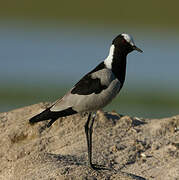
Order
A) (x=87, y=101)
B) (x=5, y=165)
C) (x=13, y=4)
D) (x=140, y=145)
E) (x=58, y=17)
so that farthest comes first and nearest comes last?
(x=13, y=4), (x=58, y=17), (x=140, y=145), (x=5, y=165), (x=87, y=101)

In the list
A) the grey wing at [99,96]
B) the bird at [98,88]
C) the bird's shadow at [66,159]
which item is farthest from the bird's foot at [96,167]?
the grey wing at [99,96]

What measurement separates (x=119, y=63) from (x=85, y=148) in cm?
145

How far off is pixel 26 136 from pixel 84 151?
935 mm

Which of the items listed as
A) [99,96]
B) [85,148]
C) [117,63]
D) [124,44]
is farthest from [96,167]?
[124,44]

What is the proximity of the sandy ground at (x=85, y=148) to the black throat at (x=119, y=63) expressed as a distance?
1.17 m

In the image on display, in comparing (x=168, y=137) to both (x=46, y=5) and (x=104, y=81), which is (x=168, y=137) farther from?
(x=46, y=5)

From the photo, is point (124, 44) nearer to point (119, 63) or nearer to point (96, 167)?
point (119, 63)

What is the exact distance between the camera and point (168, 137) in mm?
9984

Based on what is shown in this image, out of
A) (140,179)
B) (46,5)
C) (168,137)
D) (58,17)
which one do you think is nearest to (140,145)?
(168,137)

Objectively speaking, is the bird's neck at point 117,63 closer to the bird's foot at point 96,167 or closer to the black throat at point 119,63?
the black throat at point 119,63

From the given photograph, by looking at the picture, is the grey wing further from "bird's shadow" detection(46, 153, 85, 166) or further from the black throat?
"bird's shadow" detection(46, 153, 85, 166)

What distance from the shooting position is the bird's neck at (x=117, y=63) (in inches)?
332

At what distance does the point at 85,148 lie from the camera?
9.30 metres

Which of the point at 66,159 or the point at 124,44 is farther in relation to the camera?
the point at 66,159
